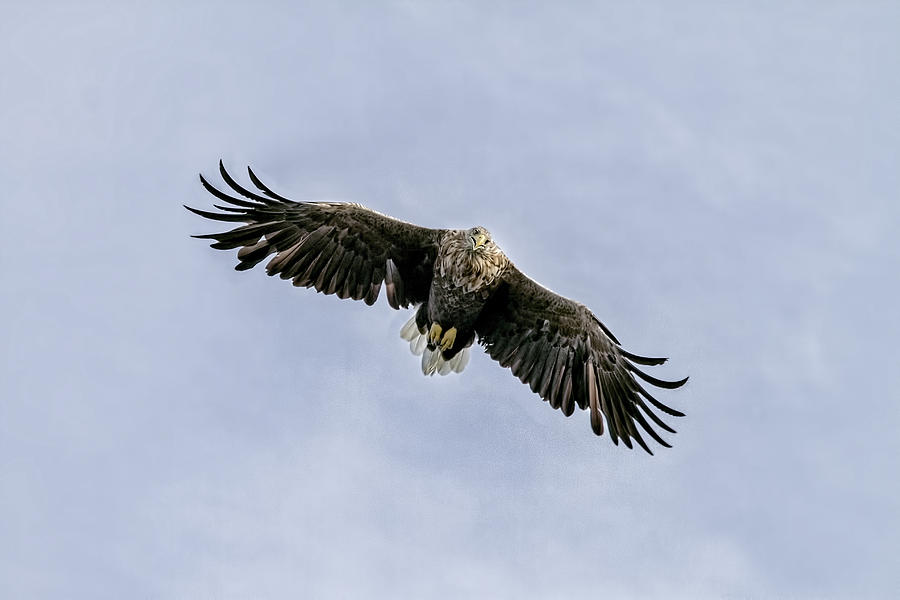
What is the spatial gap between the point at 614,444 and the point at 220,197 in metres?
5.61

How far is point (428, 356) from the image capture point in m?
17.6

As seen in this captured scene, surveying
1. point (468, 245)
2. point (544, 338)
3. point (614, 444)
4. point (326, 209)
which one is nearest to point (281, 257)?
point (326, 209)

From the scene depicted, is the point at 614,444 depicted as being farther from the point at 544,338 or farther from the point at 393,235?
the point at 393,235

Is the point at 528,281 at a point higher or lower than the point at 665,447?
higher

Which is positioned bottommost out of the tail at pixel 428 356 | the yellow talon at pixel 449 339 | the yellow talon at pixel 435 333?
the yellow talon at pixel 435 333

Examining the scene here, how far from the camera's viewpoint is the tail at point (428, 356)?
17547mm

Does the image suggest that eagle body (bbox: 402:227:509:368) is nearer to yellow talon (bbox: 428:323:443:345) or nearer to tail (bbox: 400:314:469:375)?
yellow talon (bbox: 428:323:443:345)

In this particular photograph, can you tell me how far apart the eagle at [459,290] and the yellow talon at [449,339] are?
0.01 metres

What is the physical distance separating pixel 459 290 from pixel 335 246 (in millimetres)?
1680

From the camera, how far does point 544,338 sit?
1666 cm

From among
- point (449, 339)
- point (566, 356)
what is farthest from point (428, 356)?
point (566, 356)

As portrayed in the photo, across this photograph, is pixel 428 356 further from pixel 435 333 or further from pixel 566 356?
pixel 566 356

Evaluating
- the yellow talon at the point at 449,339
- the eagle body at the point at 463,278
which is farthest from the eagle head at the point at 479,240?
the yellow talon at the point at 449,339

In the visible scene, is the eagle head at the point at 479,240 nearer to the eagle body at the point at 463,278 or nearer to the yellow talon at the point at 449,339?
the eagle body at the point at 463,278
